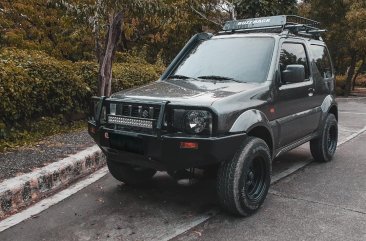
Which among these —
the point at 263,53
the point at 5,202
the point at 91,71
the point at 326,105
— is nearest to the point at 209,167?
the point at 263,53

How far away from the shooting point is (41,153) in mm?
5777

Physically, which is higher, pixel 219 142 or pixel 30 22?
pixel 30 22

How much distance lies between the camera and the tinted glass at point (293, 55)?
16.7ft

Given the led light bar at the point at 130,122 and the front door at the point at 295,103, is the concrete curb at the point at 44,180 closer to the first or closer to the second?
the led light bar at the point at 130,122

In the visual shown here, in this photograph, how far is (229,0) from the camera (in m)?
14.8

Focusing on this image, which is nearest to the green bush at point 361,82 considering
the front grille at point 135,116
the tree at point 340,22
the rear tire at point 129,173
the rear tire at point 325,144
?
the tree at point 340,22

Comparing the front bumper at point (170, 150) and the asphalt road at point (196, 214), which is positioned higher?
the front bumper at point (170, 150)

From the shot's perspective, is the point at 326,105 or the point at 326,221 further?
the point at 326,105

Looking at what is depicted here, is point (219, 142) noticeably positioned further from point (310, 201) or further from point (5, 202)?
point (5, 202)

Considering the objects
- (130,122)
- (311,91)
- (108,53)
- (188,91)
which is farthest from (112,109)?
(108,53)

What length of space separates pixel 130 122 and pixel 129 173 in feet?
3.78

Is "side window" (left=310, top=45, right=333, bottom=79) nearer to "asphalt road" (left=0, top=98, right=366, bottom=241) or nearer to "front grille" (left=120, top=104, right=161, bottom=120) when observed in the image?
"asphalt road" (left=0, top=98, right=366, bottom=241)

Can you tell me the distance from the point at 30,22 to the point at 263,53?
33.6 ft

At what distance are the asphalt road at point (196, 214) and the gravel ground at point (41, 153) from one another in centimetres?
74
